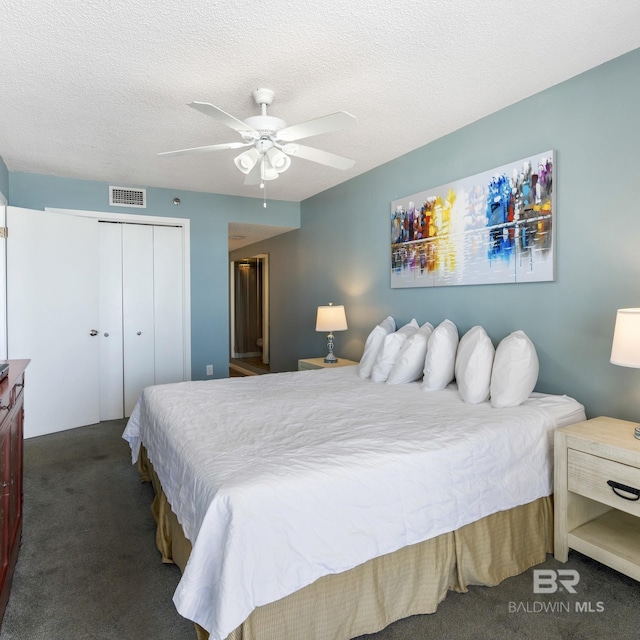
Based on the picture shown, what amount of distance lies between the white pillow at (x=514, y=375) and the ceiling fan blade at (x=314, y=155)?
1397 millimetres

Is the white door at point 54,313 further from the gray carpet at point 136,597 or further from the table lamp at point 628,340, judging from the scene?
the table lamp at point 628,340

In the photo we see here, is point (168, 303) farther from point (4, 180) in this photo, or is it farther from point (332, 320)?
point (332, 320)

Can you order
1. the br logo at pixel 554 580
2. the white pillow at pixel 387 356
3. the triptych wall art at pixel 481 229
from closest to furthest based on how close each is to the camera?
1. the br logo at pixel 554 580
2. the triptych wall art at pixel 481 229
3. the white pillow at pixel 387 356

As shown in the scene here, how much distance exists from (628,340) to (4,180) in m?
4.85

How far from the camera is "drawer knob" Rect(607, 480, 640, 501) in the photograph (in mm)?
1713

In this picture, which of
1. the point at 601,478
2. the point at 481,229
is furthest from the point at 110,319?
the point at 601,478

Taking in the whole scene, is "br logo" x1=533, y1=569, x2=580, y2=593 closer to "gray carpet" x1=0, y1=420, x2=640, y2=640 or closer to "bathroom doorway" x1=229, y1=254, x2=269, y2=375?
"gray carpet" x1=0, y1=420, x2=640, y2=640

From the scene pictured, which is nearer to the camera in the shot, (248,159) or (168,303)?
(248,159)

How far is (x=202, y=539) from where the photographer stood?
129cm

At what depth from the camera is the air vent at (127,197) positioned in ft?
14.8

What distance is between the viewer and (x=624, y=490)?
5.74ft

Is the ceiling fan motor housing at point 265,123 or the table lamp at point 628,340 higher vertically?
the ceiling fan motor housing at point 265,123

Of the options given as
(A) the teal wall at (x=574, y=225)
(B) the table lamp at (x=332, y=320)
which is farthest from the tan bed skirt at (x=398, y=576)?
(B) the table lamp at (x=332, y=320)

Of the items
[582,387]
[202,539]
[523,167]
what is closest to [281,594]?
[202,539]
